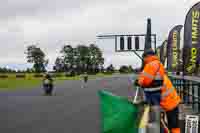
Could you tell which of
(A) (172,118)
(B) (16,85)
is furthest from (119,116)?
(B) (16,85)

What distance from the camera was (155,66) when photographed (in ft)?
25.0

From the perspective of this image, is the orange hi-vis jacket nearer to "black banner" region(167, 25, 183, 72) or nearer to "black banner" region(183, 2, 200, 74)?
"black banner" region(183, 2, 200, 74)

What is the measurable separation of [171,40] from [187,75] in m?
7.54

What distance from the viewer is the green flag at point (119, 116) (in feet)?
21.7

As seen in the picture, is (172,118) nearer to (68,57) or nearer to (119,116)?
(119,116)

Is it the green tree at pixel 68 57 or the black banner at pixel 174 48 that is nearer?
the black banner at pixel 174 48

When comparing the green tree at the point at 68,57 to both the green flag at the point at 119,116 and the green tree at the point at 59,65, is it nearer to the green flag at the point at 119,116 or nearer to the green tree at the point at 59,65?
the green tree at the point at 59,65

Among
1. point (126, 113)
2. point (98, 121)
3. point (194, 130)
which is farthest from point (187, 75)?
point (126, 113)

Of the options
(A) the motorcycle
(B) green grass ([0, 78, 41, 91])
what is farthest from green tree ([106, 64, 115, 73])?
(A) the motorcycle

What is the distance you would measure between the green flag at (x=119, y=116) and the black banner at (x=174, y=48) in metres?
14.4

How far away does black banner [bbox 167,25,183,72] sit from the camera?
21.2 meters

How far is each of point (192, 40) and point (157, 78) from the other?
6401 mm

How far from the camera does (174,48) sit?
70.8 feet

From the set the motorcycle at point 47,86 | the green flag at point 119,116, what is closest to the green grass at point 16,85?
the motorcycle at point 47,86
